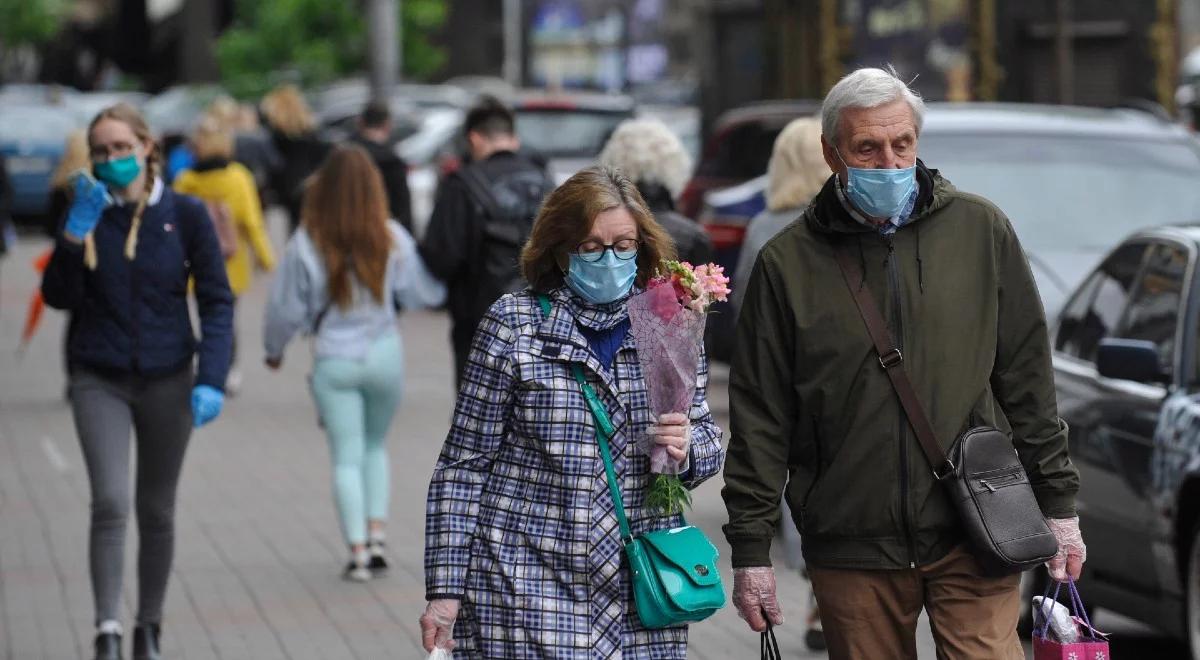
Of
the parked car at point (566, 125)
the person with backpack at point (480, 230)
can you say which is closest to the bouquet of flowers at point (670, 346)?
the person with backpack at point (480, 230)

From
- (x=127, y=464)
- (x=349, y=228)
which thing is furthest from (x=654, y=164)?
(x=127, y=464)

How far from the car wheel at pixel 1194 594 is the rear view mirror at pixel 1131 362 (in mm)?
514

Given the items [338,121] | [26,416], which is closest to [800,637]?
[26,416]

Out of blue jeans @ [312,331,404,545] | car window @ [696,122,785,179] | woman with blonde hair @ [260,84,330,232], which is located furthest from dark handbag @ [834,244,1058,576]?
woman with blonde hair @ [260,84,330,232]

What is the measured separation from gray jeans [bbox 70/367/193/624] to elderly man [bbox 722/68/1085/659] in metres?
3.19

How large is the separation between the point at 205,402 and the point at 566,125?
526 inches

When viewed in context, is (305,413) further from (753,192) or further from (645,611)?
(645,611)

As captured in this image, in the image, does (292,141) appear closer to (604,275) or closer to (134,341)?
(134,341)

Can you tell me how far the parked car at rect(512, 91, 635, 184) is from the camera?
20094mm

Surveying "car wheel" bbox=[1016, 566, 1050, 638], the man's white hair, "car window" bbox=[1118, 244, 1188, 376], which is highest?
the man's white hair

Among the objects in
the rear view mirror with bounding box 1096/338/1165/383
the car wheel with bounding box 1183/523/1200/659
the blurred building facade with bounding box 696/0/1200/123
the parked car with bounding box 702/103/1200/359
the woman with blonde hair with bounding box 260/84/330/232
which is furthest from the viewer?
the blurred building facade with bounding box 696/0/1200/123

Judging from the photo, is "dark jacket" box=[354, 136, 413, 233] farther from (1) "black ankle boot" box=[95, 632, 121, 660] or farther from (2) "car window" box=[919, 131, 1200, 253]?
(1) "black ankle boot" box=[95, 632, 121, 660]

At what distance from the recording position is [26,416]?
14.4 meters

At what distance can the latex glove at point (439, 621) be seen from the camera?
4.52m
